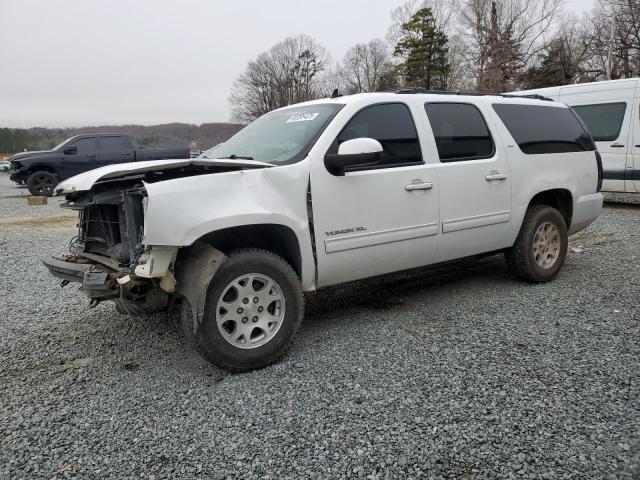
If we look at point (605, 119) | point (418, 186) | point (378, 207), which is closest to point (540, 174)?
point (418, 186)

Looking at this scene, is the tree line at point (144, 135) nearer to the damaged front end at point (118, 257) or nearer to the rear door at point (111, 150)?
the rear door at point (111, 150)

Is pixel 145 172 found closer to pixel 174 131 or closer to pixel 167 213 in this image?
pixel 167 213

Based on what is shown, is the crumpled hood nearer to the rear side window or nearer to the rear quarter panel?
the rear quarter panel

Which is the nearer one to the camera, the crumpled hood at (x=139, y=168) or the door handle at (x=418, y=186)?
the crumpled hood at (x=139, y=168)

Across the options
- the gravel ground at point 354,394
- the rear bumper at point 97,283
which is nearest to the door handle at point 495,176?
the gravel ground at point 354,394

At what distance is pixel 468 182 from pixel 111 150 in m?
13.9

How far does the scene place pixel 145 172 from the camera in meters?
3.04

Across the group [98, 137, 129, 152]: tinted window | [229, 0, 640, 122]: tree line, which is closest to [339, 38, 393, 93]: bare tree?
[229, 0, 640, 122]: tree line

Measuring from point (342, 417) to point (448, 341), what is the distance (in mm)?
1276

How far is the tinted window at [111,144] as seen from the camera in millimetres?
15359

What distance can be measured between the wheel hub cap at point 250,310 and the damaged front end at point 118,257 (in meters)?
0.37

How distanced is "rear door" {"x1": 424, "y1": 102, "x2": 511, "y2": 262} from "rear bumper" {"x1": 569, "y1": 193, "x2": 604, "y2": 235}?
1216 millimetres

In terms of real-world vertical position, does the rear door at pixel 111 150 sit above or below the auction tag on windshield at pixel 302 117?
above

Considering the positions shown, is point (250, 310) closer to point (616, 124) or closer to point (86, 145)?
point (616, 124)
